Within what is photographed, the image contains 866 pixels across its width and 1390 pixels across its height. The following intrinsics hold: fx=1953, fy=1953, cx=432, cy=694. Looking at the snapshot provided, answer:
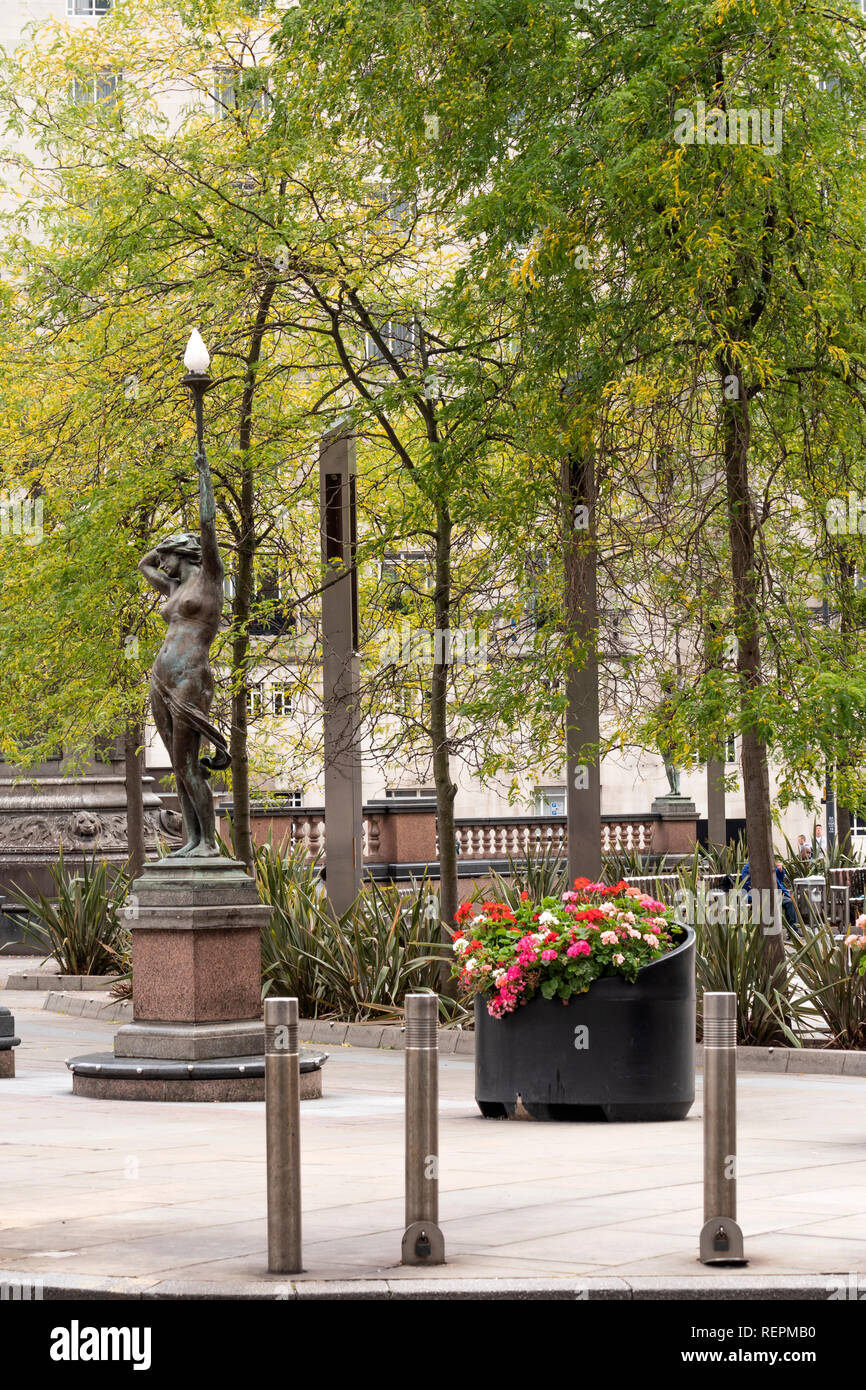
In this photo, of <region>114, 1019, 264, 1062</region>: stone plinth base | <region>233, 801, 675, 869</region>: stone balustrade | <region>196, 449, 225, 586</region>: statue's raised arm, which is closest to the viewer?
<region>114, 1019, 264, 1062</region>: stone plinth base

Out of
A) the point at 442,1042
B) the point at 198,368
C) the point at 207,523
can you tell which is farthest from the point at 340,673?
the point at 198,368

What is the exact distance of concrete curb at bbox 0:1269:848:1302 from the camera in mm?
6613

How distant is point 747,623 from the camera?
48.6 feet

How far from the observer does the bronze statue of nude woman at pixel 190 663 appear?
46.6 feet

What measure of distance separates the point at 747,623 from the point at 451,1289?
888 centimetres

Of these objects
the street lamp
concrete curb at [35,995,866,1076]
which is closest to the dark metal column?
concrete curb at [35,995,866,1076]

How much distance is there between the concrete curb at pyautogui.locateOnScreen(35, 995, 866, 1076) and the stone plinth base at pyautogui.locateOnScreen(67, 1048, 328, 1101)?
3507mm

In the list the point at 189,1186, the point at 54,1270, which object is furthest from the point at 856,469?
the point at 54,1270

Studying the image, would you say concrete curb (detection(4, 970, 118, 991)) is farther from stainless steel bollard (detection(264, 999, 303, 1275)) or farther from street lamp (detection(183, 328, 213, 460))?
stainless steel bollard (detection(264, 999, 303, 1275))

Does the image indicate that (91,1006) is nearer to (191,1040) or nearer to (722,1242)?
(191,1040)

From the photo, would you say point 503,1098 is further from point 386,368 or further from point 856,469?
point 386,368

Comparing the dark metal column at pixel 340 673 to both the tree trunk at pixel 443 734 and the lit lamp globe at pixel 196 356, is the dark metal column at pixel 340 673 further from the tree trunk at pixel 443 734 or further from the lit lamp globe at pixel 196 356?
the lit lamp globe at pixel 196 356
